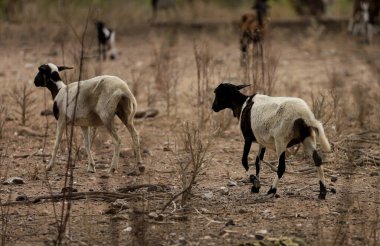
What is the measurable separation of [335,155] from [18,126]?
174 inches

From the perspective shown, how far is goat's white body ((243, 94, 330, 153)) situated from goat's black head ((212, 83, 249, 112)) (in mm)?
572

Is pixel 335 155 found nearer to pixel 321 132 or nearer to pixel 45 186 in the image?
pixel 321 132

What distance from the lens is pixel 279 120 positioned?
7.73 meters

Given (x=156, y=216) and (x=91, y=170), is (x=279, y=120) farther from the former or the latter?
(x=91, y=170)

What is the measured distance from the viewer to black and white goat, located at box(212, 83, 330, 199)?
7.62 meters

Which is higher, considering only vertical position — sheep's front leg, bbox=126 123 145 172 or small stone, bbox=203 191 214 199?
sheep's front leg, bbox=126 123 145 172

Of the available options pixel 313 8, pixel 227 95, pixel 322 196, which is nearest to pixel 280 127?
pixel 322 196

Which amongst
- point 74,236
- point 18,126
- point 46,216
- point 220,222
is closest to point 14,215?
point 46,216

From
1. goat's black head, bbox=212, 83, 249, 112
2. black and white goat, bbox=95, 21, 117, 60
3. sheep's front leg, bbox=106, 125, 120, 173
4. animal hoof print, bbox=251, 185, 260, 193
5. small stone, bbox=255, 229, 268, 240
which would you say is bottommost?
small stone, bbox=255, 229, 268, 240

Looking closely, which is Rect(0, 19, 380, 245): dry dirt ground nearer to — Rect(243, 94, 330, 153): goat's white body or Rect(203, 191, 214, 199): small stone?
Rect(203, 191, 214, 199): small stone

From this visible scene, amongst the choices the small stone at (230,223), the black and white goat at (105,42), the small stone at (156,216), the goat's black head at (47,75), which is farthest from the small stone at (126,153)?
the black and white goat at (105,42)

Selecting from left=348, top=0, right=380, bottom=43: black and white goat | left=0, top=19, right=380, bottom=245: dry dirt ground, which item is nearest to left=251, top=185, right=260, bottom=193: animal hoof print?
left=0, top=19, right=380, bottom=245: dry dirt ground

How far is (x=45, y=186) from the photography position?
28.5 ft

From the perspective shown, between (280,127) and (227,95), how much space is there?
3.88 feet
